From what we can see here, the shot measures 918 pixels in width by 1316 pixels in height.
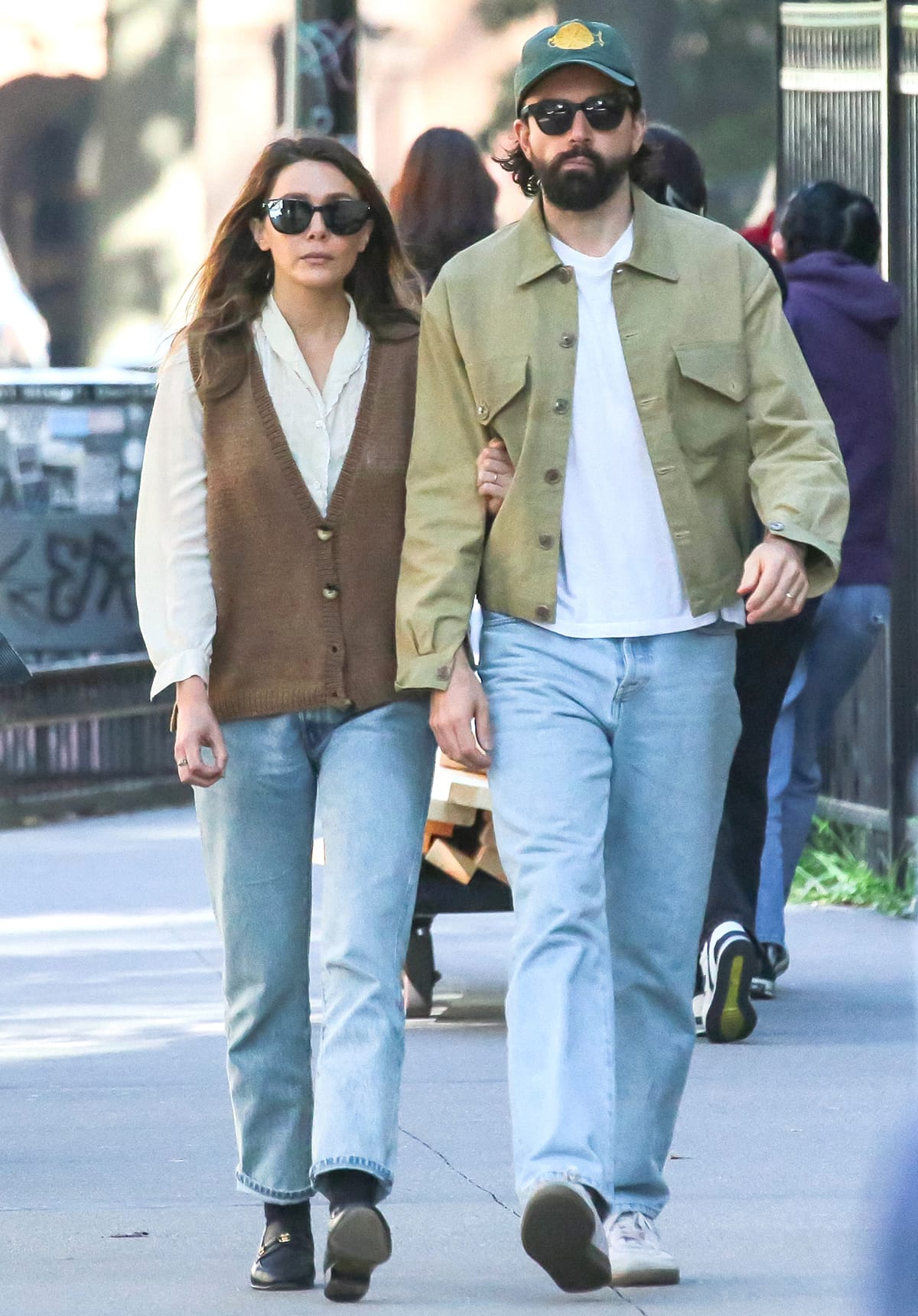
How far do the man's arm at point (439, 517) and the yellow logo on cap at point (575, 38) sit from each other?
0.43 metres

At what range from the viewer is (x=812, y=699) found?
739 centimetres

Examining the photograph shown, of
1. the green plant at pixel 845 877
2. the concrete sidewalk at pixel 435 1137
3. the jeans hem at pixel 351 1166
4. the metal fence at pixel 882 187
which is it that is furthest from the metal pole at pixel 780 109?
the jeans hem at pixel 351 1166

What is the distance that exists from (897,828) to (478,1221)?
4.13m

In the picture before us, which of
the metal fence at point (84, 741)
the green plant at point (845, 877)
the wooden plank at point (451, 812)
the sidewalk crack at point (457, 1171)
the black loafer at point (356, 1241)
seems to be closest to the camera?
the black loafer at point (356, 1241)

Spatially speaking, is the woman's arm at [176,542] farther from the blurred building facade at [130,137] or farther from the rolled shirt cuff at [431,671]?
the blurred building facade at [130,137]

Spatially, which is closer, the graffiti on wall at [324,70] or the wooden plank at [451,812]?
the wooden plank at [451,812]

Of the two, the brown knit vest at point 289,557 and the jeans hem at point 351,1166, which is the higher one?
the brown knit vest at point 289,557

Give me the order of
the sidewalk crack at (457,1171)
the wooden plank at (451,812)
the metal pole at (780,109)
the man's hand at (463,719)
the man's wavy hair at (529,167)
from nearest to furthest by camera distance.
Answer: the man's hand at (463,719)
the man's wavy hair at (529,167)
the sidewalk crack at (457,1171)
the wooden plank at (451,812)
the metal pole at (780,109)

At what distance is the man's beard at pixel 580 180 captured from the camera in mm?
4449

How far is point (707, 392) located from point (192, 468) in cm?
85

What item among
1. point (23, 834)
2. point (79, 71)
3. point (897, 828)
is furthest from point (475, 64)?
point (897, 828)

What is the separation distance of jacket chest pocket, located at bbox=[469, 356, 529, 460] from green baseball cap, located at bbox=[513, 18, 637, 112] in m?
0.47

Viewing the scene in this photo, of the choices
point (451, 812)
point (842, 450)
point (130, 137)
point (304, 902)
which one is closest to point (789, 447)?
point (304, 902)

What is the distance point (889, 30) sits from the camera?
28.6 ft
